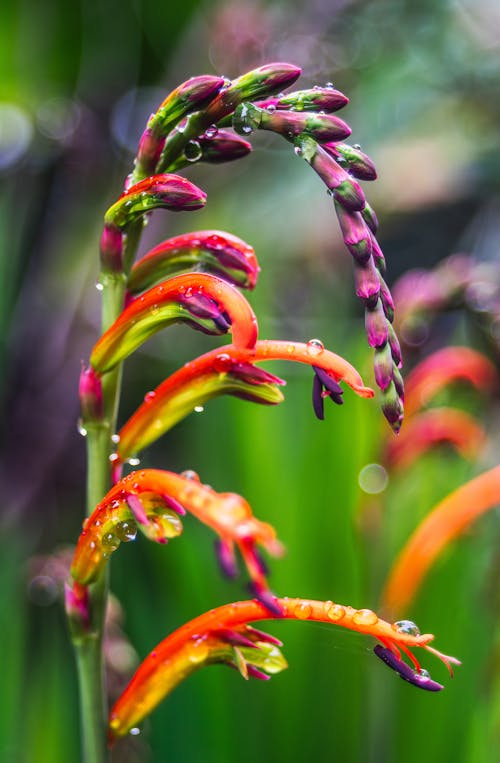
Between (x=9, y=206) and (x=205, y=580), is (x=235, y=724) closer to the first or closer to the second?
(x=205, y=580)

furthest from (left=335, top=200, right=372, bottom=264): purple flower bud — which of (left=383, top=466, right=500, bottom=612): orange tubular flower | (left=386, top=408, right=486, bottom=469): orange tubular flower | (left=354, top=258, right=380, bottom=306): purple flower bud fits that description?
(left=386, top=408, right=486, bottom=469): orange tubular flower

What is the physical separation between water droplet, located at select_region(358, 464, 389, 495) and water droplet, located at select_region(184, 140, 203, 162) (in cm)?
49

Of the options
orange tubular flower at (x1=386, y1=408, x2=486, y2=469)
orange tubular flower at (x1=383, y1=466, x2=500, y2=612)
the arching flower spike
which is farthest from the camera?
orange tubular flower at (x1=386, y1=408, x2=486, y2=469)

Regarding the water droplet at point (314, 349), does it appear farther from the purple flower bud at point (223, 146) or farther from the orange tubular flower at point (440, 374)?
the orange tubular flower at point (440, 374)

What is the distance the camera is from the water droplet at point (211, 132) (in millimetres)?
410

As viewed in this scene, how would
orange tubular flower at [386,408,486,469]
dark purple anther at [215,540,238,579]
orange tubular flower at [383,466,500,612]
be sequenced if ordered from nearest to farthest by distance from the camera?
1. dark purple anther at [215,540,238,579]
2. orange tubular flower at [383,466,500,612]
3. orange tubular flower at [386,408,486,469]

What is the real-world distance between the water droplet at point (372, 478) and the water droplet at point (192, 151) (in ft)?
1.62

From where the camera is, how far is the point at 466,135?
1729 mm

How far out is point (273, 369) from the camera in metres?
0.99

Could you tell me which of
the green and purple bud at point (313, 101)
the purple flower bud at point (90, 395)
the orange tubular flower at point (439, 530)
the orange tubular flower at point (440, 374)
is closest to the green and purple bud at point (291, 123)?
the green and purple bud at point (313, 101)

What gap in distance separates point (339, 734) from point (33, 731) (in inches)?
9.7

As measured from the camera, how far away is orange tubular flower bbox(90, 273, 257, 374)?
391mm

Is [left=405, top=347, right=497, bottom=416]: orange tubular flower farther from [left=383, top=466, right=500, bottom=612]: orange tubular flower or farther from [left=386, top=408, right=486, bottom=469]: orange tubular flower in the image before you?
[left=383, top=466, right=500, bottom=612]: orange tubular flower

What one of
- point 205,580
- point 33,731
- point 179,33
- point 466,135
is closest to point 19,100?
point 179,33
